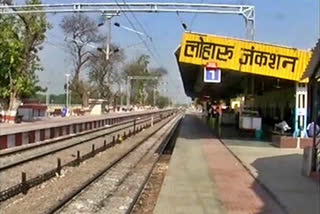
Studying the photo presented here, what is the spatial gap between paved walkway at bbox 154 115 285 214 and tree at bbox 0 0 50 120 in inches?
1314

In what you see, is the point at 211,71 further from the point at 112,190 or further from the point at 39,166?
the point at 112,190

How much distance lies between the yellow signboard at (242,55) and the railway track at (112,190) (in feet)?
27.2

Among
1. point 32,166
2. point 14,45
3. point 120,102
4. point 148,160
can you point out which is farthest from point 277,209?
point 120,102

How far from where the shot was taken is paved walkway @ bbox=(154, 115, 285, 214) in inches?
465

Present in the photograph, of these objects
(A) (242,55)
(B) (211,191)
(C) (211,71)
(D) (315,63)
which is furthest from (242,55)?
(B) (211,191)

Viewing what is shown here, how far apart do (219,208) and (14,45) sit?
42.5 meters

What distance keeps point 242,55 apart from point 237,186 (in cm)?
1608

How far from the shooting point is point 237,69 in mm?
30859

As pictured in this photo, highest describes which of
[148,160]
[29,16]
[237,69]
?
[29,16]

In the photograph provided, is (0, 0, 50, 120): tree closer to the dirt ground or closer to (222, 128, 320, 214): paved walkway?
(222, 128, 320, 214): paved walkway

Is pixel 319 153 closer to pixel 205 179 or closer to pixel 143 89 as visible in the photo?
pixel 205 179

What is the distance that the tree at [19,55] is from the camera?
5216cm

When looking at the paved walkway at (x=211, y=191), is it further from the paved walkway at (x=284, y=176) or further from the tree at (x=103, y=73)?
the tree at (x=103, y=73)

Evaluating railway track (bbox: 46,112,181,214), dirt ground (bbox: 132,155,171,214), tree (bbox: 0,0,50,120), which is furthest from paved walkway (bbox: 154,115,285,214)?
tree (bbox: 0,0,50,120)
